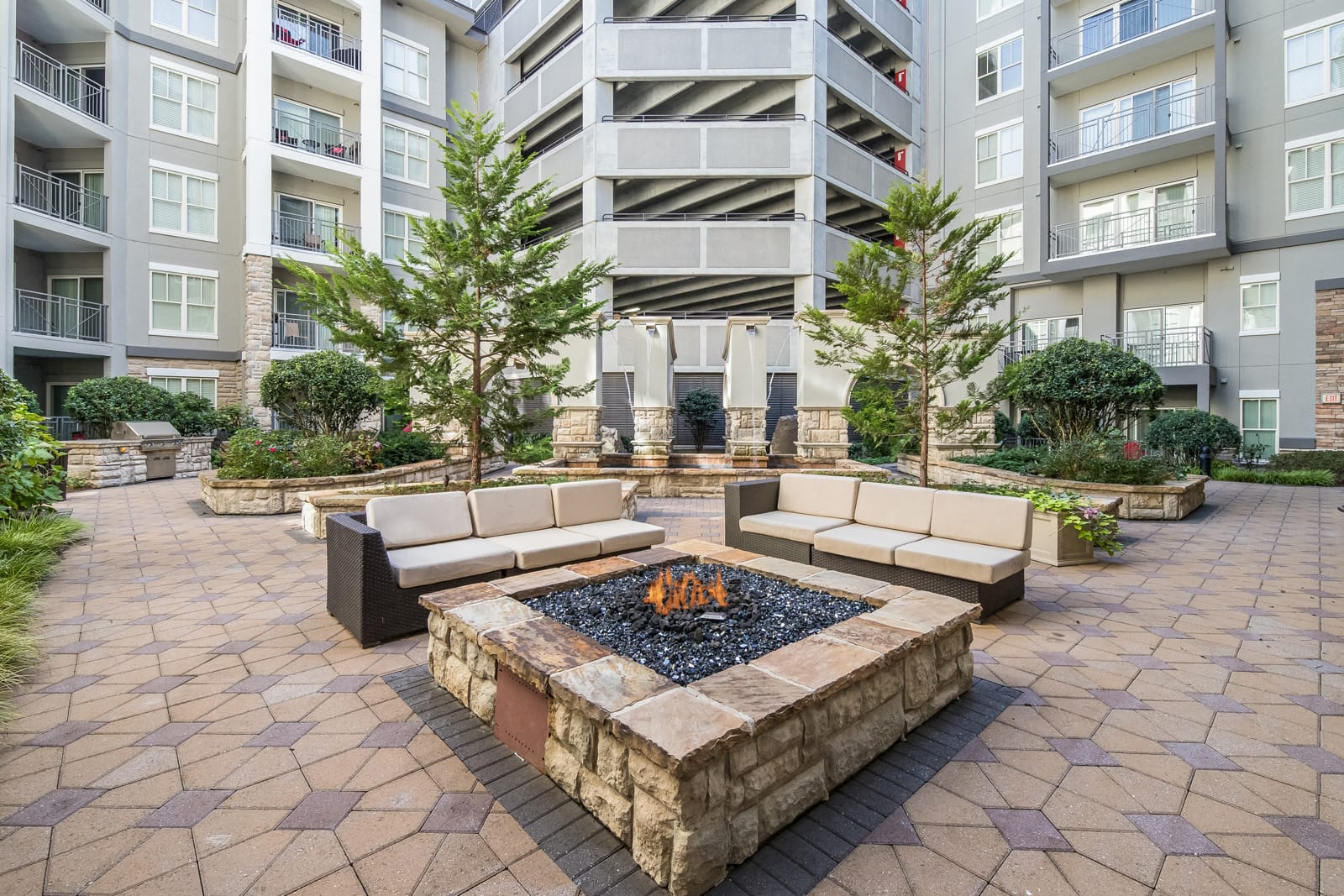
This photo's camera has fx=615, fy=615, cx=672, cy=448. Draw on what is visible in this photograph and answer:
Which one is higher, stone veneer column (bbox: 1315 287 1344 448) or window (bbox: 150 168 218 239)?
window (bbox: 150 168 218 239)

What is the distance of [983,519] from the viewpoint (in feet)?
15.2

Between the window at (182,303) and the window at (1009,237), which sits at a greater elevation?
the window at (1009,237)

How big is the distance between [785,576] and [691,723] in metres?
1.97

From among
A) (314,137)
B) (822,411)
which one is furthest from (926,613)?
(314,137)

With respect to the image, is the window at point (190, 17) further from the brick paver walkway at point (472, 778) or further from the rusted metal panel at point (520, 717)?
the rusted metal panel at point (520, 717)

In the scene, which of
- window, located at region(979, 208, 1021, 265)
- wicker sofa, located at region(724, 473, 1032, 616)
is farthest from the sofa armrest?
window, located at region(979, 208, 1021, 265)

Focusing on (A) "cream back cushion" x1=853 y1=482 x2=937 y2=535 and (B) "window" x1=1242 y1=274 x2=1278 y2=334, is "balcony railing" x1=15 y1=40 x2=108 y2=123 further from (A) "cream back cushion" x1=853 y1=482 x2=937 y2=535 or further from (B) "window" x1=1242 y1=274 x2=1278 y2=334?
(B) "window" x1=1242 y1=274 x2=1278 y2=334

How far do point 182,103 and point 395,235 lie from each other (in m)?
5.70

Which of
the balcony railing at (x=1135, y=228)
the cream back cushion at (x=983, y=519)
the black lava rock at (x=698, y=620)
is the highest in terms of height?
the balcony railing at (x=1135, y=228)

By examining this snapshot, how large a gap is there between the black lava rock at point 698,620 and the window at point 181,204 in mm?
18480

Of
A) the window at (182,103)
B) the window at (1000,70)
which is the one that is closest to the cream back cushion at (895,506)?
the window at (1000,70)

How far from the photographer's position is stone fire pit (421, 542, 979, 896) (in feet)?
6.28

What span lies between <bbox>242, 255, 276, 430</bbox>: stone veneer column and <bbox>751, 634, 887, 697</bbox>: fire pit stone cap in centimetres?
1731

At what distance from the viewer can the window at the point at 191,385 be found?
15656 millimetres
